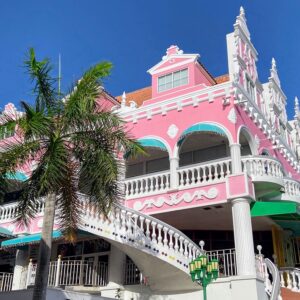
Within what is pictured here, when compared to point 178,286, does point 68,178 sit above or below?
above

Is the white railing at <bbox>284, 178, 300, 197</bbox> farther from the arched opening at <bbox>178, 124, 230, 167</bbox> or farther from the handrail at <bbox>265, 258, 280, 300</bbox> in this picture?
the handrail at <bbox>265, 258, 280, 300</bbox>

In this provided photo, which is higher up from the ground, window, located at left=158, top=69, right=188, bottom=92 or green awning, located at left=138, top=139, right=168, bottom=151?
window, located at left=158, top=69, right=188, bottom=92

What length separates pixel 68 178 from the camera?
1030 centimetres

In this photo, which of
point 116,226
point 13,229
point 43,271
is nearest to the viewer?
point 43,271

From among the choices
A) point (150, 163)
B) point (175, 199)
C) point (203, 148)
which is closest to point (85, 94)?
point (175, 199)

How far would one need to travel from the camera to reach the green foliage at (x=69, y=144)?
33.0ft

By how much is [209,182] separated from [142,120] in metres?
4.05

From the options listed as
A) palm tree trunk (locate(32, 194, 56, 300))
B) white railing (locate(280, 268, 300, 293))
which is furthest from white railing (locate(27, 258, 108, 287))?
palm tree trunk (locate(32, 194, 56, 300))

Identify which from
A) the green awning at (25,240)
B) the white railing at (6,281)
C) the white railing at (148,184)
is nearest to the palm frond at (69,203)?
the green awning at (25,240)

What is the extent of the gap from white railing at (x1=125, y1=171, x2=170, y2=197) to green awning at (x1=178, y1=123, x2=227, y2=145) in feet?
4.70


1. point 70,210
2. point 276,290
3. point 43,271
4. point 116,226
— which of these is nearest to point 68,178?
point 70,210

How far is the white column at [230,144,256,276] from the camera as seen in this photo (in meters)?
14.2

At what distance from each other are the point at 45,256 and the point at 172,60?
11.6 metres

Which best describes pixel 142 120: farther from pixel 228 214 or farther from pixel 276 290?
pixel 276 290
